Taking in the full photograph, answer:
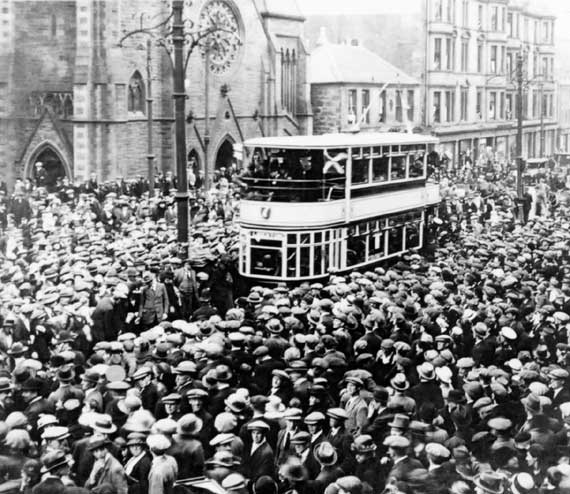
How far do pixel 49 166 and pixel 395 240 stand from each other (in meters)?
18.9

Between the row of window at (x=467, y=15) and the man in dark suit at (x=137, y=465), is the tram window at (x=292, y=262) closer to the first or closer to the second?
the man in dark suit at (x=137, y=465)

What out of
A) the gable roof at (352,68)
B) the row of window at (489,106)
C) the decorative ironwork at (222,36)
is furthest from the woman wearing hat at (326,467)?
the gable roof at (352,68)

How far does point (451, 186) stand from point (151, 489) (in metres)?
27.8

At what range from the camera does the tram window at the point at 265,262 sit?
18.6 meters

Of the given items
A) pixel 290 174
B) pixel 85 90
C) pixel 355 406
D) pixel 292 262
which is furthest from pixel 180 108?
pixel 85 90

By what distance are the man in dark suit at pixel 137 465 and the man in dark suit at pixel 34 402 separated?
152 centimetres

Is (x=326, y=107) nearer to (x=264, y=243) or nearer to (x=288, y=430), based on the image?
(x=264, y=243)

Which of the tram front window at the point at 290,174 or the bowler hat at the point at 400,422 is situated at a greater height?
the tram front window at the point at 290,174

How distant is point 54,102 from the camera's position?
35469 millimetres

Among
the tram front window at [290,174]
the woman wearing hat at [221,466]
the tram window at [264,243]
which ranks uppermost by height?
the tram front window at [290,174]

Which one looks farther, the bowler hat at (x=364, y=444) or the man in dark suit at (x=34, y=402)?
the man in dark suit at (x=34, y=402)

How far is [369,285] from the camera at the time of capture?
15438 mm

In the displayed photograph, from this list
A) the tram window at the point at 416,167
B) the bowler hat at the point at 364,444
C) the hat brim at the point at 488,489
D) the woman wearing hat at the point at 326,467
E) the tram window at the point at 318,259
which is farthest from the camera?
the tram window at the point at 416,167

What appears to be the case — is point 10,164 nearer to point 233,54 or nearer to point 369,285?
point 233,54
